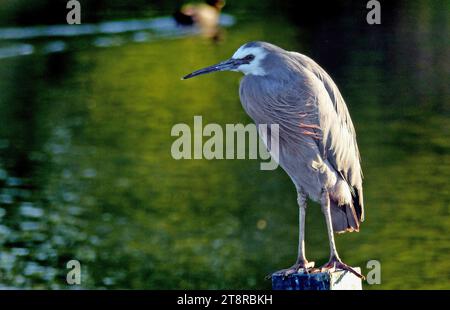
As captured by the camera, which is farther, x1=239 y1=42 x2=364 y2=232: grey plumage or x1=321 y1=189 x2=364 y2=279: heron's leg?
x1=239 y1=42 x2=364 y2=232: grey plumage

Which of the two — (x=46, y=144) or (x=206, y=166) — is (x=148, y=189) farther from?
(x=46, y=144)

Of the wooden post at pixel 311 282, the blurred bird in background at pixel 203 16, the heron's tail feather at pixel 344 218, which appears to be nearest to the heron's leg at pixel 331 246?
the heron's tail feather at pixel 344 218

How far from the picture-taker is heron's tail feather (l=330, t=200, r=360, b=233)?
5.25m

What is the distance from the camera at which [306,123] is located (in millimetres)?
5082

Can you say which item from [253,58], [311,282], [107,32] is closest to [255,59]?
[253,58]

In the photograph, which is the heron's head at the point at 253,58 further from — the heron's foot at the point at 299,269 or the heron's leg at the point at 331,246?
the heron's foot at the point at 299,269

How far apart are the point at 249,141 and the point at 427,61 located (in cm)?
348

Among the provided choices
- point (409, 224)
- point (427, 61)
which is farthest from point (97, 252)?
point (427, 61)

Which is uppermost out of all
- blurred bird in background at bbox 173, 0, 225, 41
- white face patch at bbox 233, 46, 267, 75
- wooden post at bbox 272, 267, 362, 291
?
blurred bird in background at bbox 173, 0, 225, 41

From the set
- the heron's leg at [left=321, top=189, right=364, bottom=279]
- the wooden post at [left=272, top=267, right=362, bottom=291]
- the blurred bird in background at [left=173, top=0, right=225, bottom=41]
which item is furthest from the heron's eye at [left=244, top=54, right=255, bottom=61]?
the blurred bird in background at [left=173, top=0, right=225, bottom=41]

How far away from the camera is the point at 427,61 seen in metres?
12.6

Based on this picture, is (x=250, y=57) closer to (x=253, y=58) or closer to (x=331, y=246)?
(x=253, y=58)

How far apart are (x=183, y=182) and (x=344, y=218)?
381 cm

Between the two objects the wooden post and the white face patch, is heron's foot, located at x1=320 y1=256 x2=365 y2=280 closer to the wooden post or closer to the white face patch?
the wooden post
